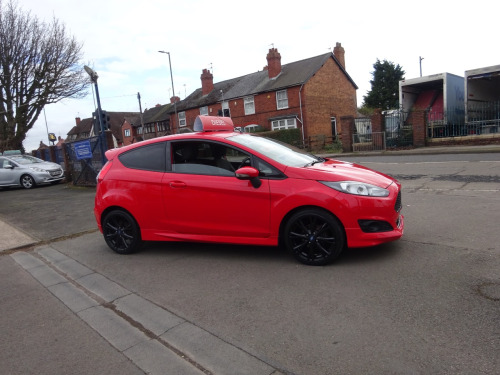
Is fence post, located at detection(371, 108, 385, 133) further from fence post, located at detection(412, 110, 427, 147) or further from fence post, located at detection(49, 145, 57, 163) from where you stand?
fence post, located at detection(49, 145, 57, 163)

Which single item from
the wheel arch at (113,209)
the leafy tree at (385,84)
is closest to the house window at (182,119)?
the leafy tree at (385,84)

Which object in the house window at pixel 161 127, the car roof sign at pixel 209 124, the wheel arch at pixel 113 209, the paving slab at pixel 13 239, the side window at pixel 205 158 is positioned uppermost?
the house window at pixel 161 127

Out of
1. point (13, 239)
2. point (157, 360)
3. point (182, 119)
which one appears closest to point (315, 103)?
point (182, 119)

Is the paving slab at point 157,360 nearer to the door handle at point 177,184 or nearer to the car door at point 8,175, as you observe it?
the door handle at point 177,184

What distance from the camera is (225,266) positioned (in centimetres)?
457

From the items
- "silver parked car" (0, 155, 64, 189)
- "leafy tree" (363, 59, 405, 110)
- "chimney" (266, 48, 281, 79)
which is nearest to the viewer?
"silver parked car" (0, 155, 64, 189)

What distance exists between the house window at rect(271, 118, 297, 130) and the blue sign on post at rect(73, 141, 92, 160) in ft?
77.1

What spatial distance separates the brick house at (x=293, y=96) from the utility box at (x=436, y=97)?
43.7 ft

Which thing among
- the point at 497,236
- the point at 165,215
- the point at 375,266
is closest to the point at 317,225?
the point at 375,266

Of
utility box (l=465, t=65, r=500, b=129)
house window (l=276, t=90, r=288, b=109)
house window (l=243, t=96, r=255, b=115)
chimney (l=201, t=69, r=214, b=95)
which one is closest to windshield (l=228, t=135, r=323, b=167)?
utility box (l=465, t=65, r=500, b=129)

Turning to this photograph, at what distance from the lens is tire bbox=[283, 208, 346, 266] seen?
4.10 metres

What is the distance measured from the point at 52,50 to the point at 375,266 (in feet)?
78.0

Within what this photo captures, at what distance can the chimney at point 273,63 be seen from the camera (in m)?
36.4

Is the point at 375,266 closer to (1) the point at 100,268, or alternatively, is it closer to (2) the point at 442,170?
(1) the point at 100,268
